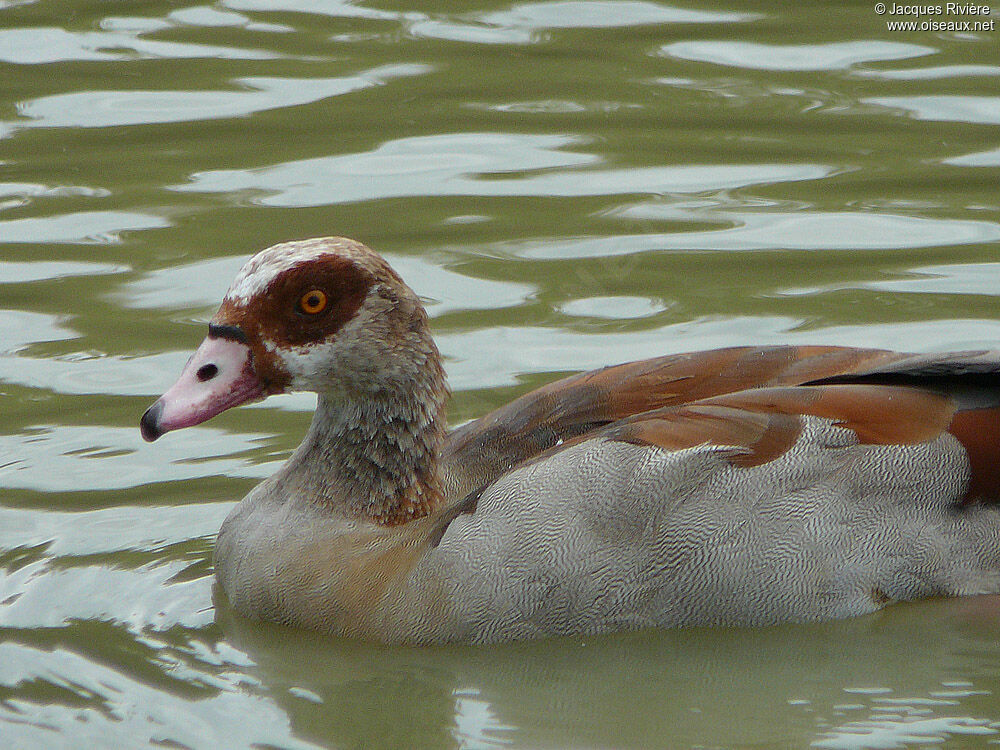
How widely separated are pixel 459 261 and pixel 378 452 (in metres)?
3.11

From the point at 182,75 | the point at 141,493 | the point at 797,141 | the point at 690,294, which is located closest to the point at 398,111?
the point at 182,75

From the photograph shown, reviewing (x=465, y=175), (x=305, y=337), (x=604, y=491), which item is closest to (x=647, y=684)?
(x=604, y=491)

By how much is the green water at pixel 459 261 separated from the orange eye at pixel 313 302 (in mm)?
1197

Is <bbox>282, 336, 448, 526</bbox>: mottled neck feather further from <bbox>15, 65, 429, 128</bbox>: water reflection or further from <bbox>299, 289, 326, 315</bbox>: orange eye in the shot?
<bbox>15, 65, 429, 128</bbox>: water reflection

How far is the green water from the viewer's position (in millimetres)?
6051

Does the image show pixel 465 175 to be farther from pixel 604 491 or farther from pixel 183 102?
pixel 604 491

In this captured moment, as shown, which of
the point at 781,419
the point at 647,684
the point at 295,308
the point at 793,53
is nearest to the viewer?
the point at 647,684

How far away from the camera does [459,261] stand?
9.72 metres

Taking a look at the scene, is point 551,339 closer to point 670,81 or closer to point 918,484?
point 918,484

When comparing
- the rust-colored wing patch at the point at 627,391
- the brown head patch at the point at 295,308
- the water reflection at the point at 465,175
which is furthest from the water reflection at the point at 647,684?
the water reflection at the point at 465,175

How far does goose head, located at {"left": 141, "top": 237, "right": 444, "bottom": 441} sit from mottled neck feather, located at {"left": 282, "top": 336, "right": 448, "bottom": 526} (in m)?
0.04

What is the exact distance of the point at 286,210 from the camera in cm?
1038

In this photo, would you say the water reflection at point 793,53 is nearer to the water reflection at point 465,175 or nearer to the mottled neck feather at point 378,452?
the water reflection at point 465,175

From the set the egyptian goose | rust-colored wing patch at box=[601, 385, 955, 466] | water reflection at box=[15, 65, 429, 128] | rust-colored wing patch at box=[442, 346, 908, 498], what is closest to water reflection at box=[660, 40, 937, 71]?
water reflection at box=[15, 65, 429, 128]
